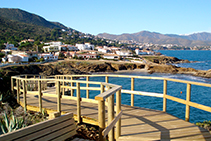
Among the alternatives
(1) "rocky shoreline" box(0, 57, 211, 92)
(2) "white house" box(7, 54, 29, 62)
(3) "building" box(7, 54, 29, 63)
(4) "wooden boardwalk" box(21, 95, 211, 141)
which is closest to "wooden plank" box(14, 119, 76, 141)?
(4) "wooden boardwalk" box(21, 95, 211, 141)

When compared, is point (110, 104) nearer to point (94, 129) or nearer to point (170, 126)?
point (170, 126)

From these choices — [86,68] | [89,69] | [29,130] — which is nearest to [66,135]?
[29,130]

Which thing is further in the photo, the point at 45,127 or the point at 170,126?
the point at 170,126

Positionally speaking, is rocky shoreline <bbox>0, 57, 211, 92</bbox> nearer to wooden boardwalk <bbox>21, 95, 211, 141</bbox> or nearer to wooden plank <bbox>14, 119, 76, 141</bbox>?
wooden boardwalk <bbox>21, 95, 211, 141</bbox>

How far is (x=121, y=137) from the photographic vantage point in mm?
3787

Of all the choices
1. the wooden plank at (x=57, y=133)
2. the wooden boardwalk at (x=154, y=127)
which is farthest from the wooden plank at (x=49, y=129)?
the wooden boardwalk at (x=154, y=127)

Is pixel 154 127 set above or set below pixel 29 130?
below

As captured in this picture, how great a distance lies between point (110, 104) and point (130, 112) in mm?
2917

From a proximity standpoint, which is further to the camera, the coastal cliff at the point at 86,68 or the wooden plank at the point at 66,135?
the coastal cliff at the point at 86,68

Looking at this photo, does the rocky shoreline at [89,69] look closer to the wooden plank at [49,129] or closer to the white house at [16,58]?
the white house at [16,58]

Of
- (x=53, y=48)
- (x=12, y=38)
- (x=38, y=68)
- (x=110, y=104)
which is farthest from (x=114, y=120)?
(x=12, y=38)

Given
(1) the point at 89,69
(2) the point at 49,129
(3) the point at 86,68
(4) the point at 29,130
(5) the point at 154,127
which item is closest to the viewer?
(4) the point at 29,130

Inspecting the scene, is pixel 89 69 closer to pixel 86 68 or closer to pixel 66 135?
pixel 86 68

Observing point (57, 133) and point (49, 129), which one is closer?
point (49, 129)
